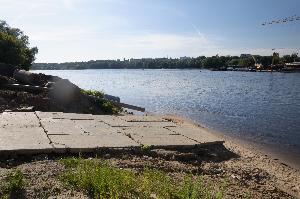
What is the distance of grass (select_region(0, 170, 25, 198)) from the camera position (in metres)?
5.22

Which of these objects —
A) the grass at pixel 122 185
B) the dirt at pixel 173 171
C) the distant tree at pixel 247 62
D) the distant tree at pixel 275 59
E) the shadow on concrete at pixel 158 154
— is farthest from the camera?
the distant tree at pixel 247 62

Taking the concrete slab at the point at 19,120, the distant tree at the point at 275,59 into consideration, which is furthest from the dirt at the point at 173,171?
the distant tree at the point at 275,59

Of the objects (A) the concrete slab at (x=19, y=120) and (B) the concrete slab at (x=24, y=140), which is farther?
(A) the concrete slab at (x=19, y=120)

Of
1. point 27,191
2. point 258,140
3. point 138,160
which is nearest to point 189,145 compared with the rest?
point 138,160

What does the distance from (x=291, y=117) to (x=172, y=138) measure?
2048 centimetres

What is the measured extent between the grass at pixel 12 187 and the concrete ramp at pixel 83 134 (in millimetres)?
1724

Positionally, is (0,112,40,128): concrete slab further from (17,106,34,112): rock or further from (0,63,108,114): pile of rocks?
(0,63,108,114): pile of rocks

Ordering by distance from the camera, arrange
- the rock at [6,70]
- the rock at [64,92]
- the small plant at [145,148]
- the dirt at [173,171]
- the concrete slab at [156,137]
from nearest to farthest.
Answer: the dirt at [173,171] → the small plant at [145,148] → the concrete slab at [156,137] → the rock at [64,92] → the rock at [6,70]

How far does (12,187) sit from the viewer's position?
536 centimetres

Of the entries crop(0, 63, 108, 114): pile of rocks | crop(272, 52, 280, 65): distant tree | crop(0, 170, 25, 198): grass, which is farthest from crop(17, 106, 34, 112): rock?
crop(272, 52, 280, 65): distant tree

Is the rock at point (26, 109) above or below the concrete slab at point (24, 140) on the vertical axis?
below

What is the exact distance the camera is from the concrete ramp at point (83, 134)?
7887 mm

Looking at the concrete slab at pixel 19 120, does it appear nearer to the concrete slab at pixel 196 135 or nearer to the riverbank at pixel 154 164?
the riverbank at pixel 154 164

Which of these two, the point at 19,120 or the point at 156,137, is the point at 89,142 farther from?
the point at 19,120
